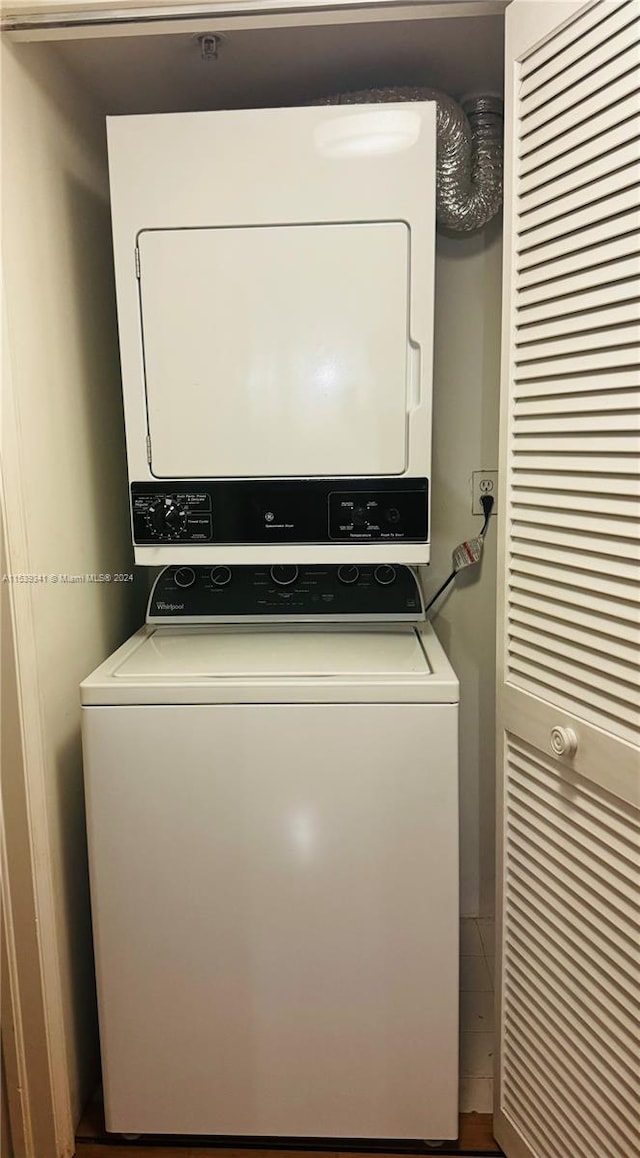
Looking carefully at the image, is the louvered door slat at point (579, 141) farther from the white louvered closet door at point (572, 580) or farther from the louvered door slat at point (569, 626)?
the louvered door slat at point (569, 626)

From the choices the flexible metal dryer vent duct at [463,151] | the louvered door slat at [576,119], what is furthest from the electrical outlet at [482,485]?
the louvered door slat at [576,119]

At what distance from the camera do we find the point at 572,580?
3.66 ft

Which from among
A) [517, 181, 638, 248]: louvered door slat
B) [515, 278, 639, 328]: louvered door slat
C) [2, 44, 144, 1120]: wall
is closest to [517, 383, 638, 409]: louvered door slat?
[515, 278, 639, 328]: louvered door slat

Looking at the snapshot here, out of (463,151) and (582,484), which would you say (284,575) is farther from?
(463,151)

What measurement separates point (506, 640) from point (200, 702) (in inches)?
22.0

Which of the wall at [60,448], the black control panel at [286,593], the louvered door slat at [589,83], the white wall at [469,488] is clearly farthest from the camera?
the white wall at [469,488]

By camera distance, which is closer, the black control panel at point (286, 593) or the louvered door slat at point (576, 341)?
the louvered door slat at point (576, 341)

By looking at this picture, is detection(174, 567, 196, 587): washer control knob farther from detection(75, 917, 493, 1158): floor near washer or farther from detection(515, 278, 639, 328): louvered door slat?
detection(75, 917, 493, 1158): floor near washer

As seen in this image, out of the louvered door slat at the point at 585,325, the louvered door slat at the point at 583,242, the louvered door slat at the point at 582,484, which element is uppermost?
the louvered door slat at the point at 583,242

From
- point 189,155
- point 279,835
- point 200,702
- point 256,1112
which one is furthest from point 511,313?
point 256,1112

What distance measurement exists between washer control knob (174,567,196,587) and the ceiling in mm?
1036

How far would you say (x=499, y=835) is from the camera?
135 centimetres

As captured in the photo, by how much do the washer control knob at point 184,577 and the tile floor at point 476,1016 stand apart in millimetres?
1195

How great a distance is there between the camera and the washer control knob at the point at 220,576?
5.50 ft
